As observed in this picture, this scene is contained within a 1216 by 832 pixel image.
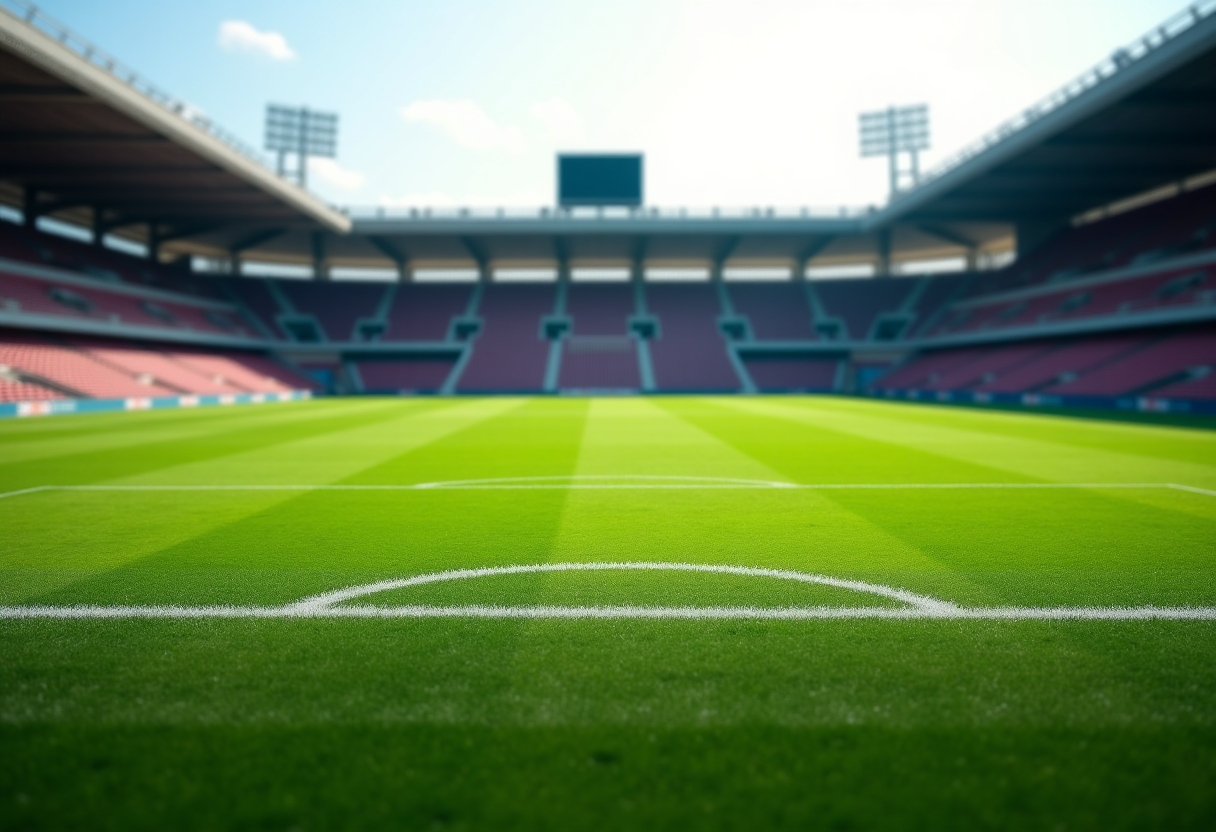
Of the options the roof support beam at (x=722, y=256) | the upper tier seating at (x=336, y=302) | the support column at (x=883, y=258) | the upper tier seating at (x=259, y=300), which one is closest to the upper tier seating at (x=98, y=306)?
the upper tier seating at (x=259, y=300)

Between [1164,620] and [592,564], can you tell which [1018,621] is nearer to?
[1164,620]

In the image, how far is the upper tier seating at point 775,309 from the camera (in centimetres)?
4497

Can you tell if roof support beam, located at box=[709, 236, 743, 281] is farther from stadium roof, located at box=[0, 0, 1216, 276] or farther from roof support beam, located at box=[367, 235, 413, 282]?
roof support beam, located at box=[367, 235, 413, 282]

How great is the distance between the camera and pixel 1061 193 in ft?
108

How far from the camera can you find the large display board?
41406mm

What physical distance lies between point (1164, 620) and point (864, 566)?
1511mm

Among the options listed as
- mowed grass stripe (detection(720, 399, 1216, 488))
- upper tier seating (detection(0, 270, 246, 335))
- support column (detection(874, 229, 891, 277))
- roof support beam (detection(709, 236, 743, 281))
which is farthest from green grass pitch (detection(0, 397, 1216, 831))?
support column (detection(874, 229, 891, 277))

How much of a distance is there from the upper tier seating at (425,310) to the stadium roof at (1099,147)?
2964cm

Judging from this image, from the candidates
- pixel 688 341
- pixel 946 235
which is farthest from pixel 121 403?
pixel 946 235

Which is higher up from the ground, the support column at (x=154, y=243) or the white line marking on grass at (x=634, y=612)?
the support column at (x=154, y=243)

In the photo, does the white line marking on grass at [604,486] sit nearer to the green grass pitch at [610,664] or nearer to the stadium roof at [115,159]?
the green grass pitch at [610,664]

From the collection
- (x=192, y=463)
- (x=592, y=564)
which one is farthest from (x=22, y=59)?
(x=592, y=564)

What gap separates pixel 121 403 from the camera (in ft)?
79.9

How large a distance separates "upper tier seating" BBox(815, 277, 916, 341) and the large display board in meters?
16.9
